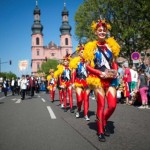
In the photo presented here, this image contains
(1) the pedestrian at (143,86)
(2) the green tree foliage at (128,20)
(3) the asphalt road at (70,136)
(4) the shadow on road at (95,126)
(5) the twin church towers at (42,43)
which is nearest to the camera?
(3) the asphalt road at (70,136)

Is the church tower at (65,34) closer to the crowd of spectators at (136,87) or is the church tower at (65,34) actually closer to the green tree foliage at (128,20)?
the green tree foliage at (128,20)

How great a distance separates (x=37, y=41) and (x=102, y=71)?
145918 millimetres

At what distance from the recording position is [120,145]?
16.9ft

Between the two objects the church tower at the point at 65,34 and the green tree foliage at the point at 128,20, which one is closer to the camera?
the green tree foliage at the point at 128,20

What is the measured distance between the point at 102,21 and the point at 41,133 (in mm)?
2774

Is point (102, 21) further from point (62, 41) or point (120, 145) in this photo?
point (62, 41)

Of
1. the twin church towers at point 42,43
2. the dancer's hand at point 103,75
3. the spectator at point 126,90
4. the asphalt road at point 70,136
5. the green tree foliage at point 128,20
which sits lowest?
the asphalt road at point 70,136

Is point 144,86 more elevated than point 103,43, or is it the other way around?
point 103,43

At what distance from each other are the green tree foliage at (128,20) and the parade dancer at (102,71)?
2122cm

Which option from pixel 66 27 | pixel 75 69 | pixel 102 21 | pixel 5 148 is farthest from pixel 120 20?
pixel 66 27

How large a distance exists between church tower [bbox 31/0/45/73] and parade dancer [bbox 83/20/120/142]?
142m

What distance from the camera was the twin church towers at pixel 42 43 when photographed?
146250 millimetres

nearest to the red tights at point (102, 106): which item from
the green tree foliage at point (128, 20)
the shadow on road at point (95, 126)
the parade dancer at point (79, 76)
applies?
the shadow on road at point (95, 126)

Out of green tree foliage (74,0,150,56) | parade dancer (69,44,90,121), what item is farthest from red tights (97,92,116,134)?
green tree foliage (74,0,150,56)
